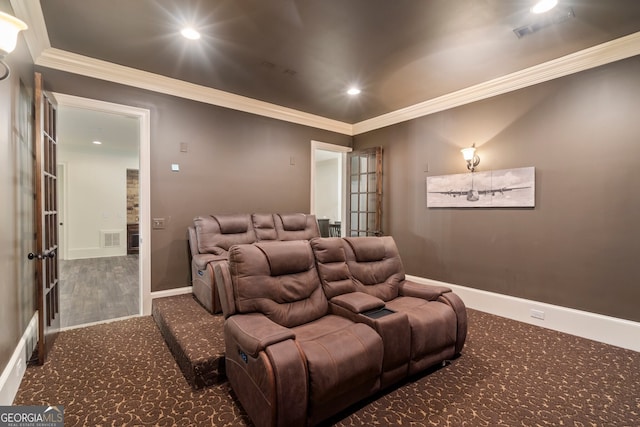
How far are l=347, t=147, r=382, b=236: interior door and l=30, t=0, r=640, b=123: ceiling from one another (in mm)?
1551

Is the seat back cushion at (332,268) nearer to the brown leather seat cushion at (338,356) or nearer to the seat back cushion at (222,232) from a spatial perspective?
the brown leather seat cushion at (338,356)

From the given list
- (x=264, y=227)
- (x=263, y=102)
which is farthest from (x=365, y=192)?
(x=263, y=102)

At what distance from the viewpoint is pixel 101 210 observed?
7.98 m

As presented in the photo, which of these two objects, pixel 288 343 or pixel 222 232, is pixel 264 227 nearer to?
pixel 222 232

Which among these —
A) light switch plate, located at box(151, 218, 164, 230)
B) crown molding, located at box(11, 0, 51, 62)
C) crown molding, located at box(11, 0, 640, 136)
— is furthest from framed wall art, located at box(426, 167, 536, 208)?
crown molding, located at box(11, 0, 51, 62)

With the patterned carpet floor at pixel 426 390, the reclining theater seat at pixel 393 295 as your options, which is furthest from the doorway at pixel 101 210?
the reclining theater seat at pixel 393 295

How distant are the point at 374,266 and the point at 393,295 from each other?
1.05 ft

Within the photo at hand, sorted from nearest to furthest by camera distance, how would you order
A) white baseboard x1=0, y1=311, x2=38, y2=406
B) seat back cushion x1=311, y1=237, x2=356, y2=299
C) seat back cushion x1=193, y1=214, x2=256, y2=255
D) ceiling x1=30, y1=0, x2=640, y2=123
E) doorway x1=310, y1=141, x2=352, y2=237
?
white baseboard x1=0, y1=311, x2=38, y2=406, ceiling x1=30, y1=0, x2=640, y2=123, seat back cushion x1=311, y1=237, x2=356, y2=299, seat back cushion x1=193, y1=214, x2=256, y2=255, doorway x1=310, y1=141, x2=352, y2=237

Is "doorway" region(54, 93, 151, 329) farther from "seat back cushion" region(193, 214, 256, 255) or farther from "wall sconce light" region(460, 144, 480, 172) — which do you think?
"wall sconce light" region(460, 144, 480, 172)

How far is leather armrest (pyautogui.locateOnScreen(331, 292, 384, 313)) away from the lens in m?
2.20

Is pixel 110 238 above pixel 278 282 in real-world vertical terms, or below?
below

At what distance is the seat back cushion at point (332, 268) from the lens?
2486mm

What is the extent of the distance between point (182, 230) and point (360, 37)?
121 inches

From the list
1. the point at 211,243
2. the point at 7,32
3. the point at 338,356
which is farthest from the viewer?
the point at 211,243
